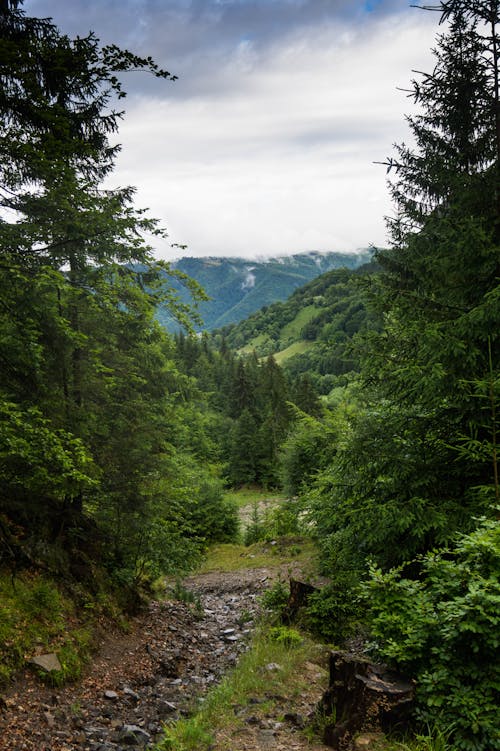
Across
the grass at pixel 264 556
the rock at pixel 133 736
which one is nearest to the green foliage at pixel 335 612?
the rock at pixel 133 736

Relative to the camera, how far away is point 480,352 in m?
7.60

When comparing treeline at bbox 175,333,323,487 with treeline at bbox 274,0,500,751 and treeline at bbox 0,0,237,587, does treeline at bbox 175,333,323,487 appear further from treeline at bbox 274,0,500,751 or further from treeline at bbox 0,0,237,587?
treeline at bbox 274,0,500,751

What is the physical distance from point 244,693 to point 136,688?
2.65m

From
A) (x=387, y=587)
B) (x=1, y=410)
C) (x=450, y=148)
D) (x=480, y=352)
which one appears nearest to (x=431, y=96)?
(x=450, y=148)

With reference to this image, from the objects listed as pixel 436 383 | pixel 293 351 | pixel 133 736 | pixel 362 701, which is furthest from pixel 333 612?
pixel 293 351

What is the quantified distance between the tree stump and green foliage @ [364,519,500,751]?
0.21 m

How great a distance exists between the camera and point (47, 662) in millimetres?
7891

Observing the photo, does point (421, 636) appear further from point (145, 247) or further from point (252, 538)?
point (252, 538)

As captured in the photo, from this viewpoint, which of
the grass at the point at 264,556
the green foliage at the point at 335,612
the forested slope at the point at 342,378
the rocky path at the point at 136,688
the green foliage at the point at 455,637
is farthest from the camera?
the grass at the point at 264,556

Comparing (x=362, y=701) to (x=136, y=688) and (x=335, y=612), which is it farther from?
(x=136, y=688)

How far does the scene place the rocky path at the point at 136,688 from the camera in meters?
6.61

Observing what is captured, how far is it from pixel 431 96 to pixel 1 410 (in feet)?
33.6

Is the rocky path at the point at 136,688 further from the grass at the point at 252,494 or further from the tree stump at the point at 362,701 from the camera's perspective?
the grass at the point at 252,494

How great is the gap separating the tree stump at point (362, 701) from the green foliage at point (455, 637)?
209 millimetres
